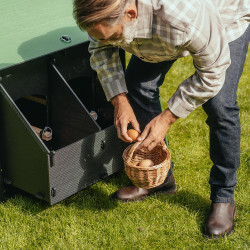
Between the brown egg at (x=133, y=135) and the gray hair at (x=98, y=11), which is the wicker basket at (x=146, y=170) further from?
the gray hair at (x=98, y=11)

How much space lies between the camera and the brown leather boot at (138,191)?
3.53 metres

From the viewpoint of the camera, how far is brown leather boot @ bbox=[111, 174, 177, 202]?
3529mm

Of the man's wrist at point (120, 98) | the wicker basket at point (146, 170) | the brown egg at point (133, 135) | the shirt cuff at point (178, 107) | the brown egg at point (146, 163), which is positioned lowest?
the brown egg at point (146, 163)

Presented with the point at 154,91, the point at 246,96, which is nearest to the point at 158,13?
→ the point at 154,91

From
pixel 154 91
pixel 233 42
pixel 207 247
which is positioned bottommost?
pixel 207 247

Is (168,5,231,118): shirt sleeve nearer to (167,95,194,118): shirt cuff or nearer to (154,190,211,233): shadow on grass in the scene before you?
(167,95,194,118): shirt cuff

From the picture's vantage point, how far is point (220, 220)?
3.26 meters

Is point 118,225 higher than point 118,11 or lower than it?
lower

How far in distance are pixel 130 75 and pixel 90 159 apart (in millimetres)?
548

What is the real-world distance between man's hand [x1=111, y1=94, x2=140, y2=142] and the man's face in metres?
0.57

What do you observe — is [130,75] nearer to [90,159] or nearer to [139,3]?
[90,159]

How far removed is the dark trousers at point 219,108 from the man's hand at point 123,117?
0.75ft

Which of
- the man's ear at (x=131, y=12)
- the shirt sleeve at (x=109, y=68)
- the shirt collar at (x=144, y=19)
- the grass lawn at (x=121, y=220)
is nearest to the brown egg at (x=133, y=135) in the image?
the shirt sleeve at (x=109, y=68)

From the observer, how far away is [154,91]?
11.0 ft
